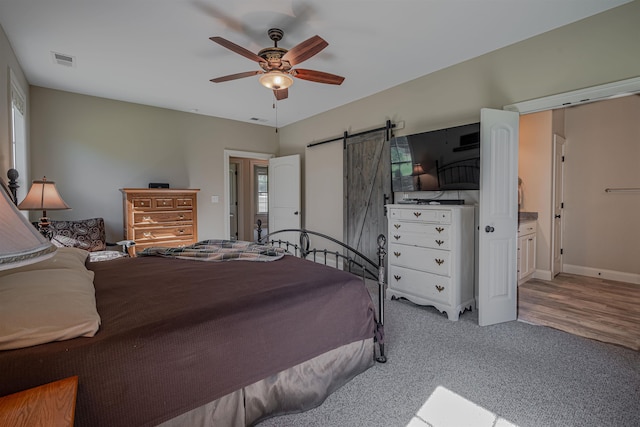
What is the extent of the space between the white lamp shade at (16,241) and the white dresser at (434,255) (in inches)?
117

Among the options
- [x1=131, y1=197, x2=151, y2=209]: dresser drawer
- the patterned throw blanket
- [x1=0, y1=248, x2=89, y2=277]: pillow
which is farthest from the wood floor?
[x1=131, y1=197, x2=151, y2=209]: dresser drawer

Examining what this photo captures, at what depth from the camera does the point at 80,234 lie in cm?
370

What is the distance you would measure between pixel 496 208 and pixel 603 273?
2.99 metres

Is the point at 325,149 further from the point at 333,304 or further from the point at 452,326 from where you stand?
the point at 333,304

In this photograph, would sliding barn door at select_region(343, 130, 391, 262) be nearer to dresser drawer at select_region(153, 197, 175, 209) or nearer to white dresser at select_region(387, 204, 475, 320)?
white dresser at select_region(387, 204, 475, 320)

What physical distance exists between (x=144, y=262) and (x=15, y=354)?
1.45 meters

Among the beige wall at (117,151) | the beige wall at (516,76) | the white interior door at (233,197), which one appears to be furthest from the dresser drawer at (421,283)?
the white interior door at (233,197)

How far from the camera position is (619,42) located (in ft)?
7.89

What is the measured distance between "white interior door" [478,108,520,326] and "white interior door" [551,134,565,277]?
2.15 m

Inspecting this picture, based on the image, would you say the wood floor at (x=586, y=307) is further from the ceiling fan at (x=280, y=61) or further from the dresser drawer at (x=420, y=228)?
the ceiling fan at (x=280, y=61)

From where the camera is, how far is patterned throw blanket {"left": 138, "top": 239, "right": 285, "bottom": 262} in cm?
245

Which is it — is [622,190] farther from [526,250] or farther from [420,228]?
[420,228]

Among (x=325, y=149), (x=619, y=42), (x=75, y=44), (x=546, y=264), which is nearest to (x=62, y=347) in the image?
(x=75, y=44)

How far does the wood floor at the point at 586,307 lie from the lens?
8.86 ft
